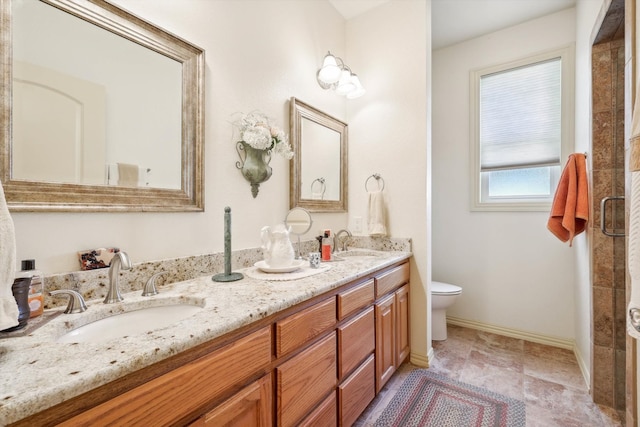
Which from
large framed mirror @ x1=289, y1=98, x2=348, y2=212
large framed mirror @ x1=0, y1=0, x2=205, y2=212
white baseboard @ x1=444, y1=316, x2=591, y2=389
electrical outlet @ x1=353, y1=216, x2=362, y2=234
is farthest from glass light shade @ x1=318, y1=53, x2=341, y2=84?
white baseboard @ x1=444, y1=316, x2=591, y2=389

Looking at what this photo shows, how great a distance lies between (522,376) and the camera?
1899mm

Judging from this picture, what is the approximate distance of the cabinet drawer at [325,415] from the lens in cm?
109

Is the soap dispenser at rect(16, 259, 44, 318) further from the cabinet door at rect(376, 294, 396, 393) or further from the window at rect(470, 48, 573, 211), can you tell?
the window at rect(470, 48, 573, 211)

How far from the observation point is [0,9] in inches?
32.6

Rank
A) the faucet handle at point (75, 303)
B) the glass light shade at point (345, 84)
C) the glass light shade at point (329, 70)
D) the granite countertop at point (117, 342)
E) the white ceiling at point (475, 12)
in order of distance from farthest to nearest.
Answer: the white ceiling at point (475, 12), the glass light shade at point (345, 84), the glass light shade at point (329, 70), the faucet handle at point (75, 303), the granite countertop at point (117, 342)

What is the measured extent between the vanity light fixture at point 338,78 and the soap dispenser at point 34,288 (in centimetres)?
187

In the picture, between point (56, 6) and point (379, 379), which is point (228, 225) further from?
point (379, 379)

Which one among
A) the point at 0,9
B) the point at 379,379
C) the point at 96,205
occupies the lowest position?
the point at 379,379

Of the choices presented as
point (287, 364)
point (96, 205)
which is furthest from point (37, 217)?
point (287, 364)

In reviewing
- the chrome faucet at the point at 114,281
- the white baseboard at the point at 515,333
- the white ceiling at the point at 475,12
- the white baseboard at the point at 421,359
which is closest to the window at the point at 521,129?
the white ceiling at the point at 475,12

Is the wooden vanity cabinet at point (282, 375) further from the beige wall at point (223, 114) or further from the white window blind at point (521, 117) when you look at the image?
the white window blind at point (521, 117)

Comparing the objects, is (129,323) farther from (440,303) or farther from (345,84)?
(440,303)

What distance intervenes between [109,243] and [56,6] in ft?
2.68

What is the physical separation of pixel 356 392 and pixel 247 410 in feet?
2.48
